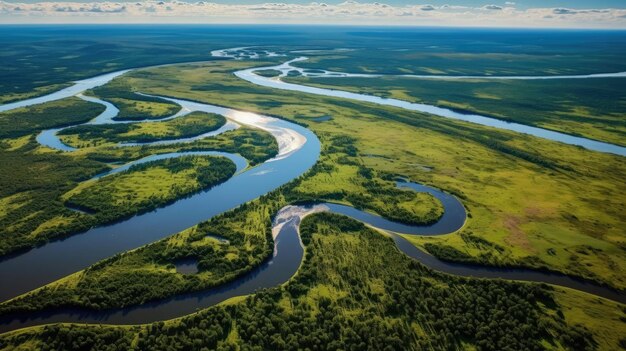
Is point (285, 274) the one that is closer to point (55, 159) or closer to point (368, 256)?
point (368, 256)

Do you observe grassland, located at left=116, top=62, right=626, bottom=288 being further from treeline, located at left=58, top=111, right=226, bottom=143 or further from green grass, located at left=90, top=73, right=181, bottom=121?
green grass, located at left=90, top=73, right=181, bottom=121

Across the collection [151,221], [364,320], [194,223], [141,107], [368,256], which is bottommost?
[151,221]

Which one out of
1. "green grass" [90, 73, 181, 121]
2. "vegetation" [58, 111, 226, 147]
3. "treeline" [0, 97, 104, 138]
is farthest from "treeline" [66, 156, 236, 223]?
"treeline" [0, 97, 104, 138]

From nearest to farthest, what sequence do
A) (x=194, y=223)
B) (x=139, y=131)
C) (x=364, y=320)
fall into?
(x=364, y=320) → (x=194, y=223) → (x=139, y=131)

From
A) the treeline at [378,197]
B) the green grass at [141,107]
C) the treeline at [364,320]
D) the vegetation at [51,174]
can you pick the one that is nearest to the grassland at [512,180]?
the treeline at [378,197]

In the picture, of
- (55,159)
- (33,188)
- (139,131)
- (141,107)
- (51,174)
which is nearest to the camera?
(33,188)

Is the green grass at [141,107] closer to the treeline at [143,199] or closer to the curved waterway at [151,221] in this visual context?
the curved waterway at [151,221]

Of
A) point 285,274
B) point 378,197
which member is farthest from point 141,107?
point 285,274

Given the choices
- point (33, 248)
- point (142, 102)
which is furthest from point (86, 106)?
point (33, 248)
